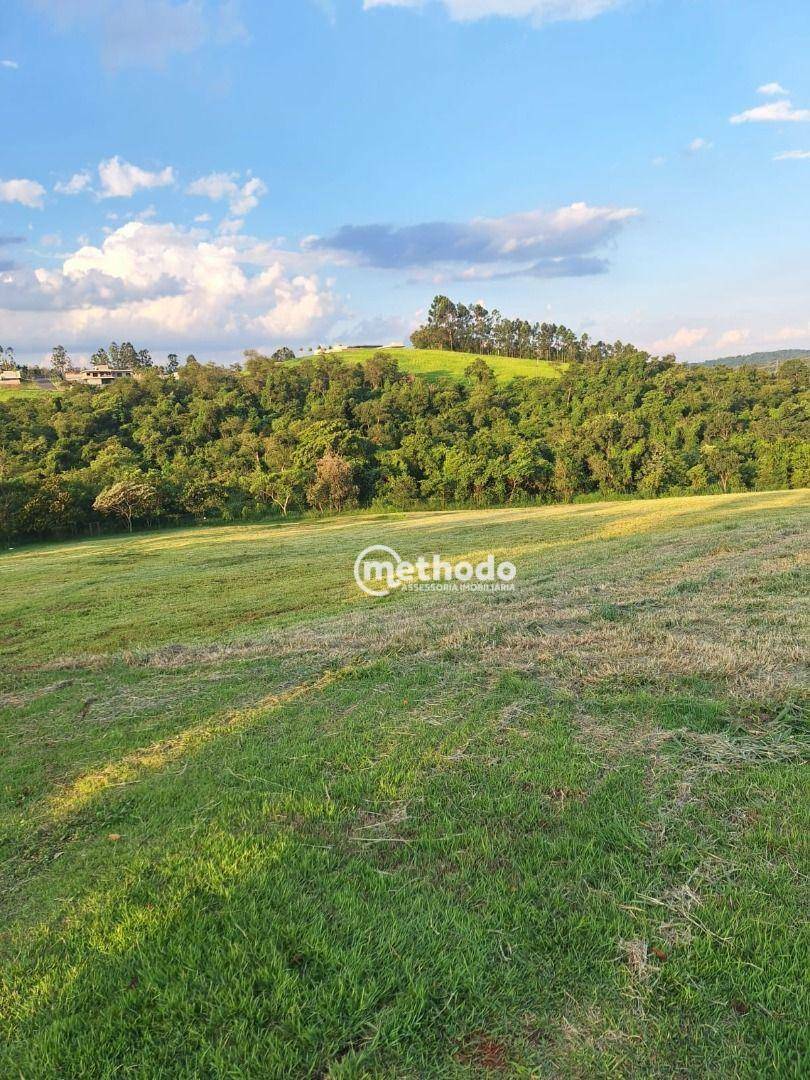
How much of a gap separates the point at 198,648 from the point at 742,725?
665 cm

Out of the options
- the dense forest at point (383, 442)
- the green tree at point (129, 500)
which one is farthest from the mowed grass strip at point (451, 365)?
the green tree at point (129, 500)

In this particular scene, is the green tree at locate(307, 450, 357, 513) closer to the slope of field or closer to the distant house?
the slope of field

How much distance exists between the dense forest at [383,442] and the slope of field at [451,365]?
6980 mm

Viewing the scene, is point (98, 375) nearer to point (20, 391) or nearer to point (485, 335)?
point (20, 391)

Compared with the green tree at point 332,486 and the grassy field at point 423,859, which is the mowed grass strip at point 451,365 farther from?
the grassy field at point 423,859

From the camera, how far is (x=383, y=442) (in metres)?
58.9

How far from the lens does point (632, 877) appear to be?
2.59 metres

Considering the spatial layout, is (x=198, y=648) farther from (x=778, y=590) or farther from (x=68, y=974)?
(x=778, y=590)

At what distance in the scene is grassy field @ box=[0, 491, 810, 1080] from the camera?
1936mm
